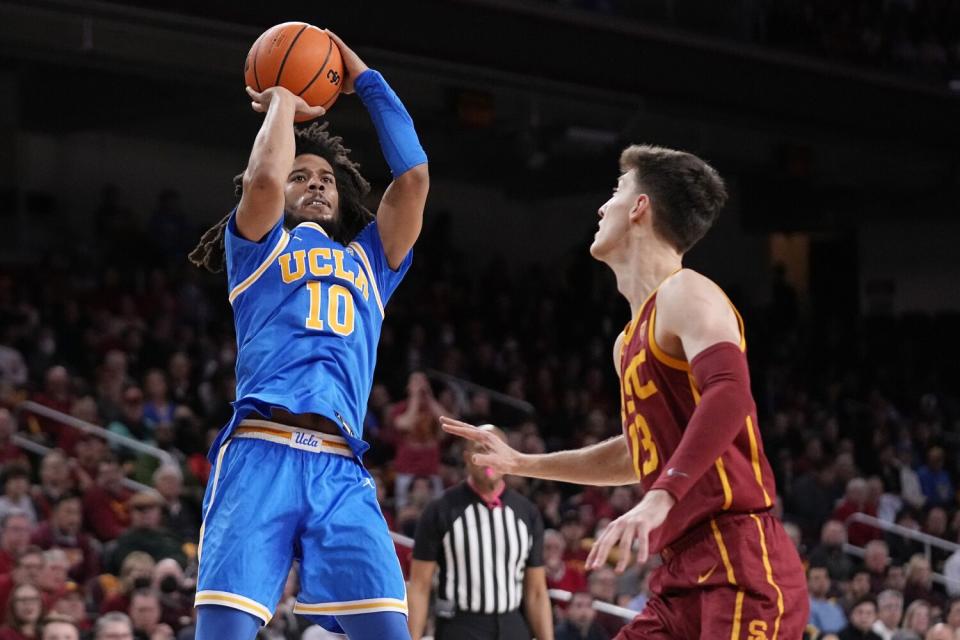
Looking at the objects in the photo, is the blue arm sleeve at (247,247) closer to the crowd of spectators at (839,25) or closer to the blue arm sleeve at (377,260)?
the blue arm sleeve at (377,260)

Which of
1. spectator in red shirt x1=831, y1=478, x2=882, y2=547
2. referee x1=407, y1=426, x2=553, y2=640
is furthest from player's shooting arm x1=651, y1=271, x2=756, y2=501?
spectator in red shirt x1=831, y1=478, x2=882, y2=547

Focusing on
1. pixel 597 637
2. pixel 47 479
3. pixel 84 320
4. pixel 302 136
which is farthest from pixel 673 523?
pixel 84 320

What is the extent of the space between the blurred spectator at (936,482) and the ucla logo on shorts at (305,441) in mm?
12963

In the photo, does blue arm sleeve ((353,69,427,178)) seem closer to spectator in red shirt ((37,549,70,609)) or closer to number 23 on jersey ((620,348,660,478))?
number 23 on jersey ((620,348,660,478))

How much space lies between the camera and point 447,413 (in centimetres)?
1324

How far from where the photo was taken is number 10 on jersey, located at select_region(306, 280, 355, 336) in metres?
4.60

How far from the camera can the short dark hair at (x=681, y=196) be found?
4.00 meters

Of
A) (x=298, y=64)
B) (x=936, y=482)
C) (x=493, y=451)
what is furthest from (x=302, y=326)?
(x=936, y=482)

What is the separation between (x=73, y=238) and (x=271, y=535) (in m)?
13.3

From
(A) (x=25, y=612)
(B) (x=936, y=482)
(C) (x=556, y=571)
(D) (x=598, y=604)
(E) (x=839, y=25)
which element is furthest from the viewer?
(E) (x=839, y=25)

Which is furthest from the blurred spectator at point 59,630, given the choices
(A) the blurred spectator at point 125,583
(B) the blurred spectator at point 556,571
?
(B) the blurred spectator at point 556,571

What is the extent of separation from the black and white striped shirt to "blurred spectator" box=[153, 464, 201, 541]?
2.33 m

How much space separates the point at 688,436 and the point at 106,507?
22.4ft

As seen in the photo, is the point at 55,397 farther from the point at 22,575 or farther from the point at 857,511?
the point at 857,511
